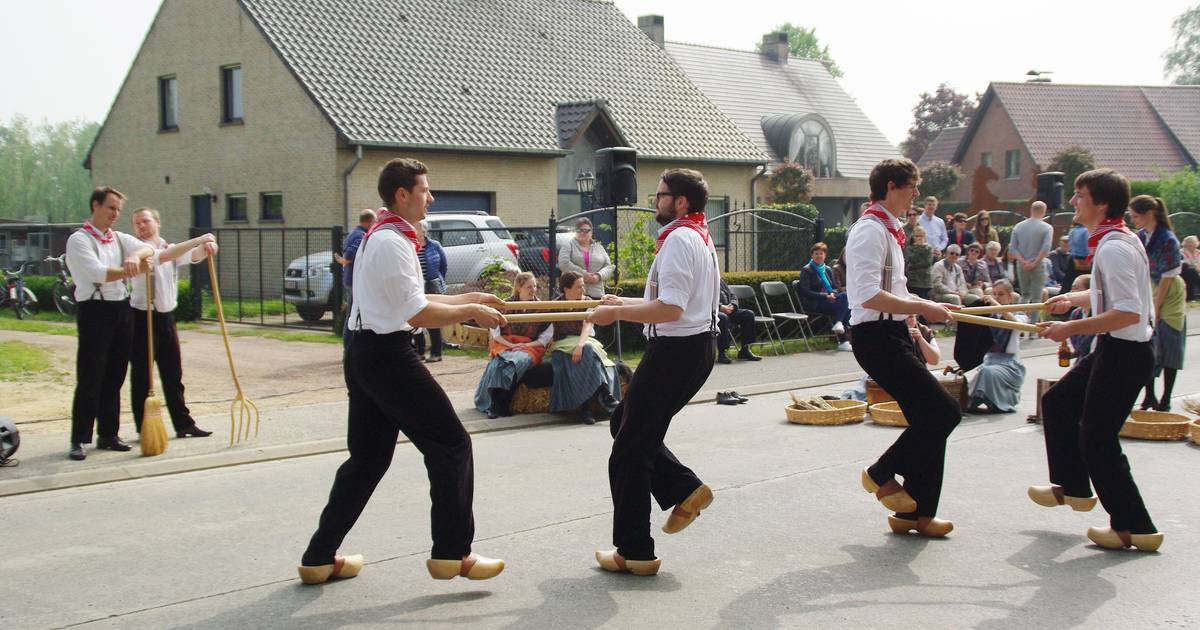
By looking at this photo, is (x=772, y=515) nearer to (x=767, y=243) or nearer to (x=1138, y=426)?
(x=1138, y=426)

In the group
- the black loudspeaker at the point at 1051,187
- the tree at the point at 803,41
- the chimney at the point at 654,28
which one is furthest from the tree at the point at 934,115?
the black loudspeaker at the point at 1051,187

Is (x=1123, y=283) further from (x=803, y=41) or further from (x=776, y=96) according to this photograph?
(x=803, y=41)

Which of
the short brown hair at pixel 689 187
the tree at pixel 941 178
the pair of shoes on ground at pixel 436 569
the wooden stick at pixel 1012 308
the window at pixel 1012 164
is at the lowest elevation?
the pair of shoes on ground at pixel 436 569

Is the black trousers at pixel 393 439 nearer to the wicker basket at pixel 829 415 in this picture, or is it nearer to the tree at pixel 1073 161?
the wicker basket at pixel 829 415

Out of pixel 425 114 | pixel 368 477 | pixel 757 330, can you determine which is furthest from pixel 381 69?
pixel 368 477

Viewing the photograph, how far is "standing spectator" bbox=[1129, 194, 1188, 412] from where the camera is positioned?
877cm

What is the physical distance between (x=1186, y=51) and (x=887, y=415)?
85.5m

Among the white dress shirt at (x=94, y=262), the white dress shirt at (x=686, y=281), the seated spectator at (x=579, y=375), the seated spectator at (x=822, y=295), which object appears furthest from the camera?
the seated spectator at (x=822, y=295)

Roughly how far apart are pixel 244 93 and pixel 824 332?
618 inches

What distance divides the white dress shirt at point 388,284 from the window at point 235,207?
80.3 feet

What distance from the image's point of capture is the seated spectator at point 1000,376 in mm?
10719

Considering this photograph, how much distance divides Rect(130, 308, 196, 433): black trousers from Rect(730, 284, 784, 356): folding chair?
8.64 metres

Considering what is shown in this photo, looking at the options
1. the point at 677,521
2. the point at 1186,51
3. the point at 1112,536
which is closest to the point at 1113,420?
the point at 1112,536

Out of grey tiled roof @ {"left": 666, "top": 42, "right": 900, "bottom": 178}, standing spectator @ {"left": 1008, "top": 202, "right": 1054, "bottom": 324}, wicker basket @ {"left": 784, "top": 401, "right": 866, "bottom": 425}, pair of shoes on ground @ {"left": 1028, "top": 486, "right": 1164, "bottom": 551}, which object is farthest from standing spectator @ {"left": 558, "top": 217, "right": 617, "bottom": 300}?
grey tiled roof @ {"left": 666, "top": 42, "right": 900, "bottom": 178}
